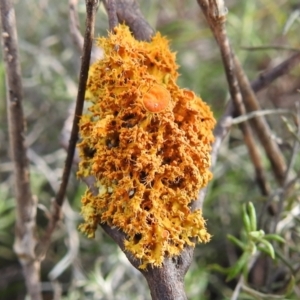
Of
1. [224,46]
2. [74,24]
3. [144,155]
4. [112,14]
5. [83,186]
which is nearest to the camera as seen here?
[144,155]

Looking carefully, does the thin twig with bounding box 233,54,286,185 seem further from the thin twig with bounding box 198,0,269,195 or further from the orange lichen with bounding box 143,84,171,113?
the orange lichen with bounding box 143,84,171,113

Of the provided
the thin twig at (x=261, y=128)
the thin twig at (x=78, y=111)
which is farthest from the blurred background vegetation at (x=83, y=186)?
the thin twig at (x=78, y=111)

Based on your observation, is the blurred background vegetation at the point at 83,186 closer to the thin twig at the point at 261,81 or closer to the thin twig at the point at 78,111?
the thin twig at the point at 261,81

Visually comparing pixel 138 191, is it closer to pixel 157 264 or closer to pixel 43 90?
pixel 157 264

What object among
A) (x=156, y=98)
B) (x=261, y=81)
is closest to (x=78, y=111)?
(x=156, y=98)

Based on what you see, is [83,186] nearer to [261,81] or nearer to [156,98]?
[261,81]

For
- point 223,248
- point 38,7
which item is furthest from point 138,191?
point 38,7
